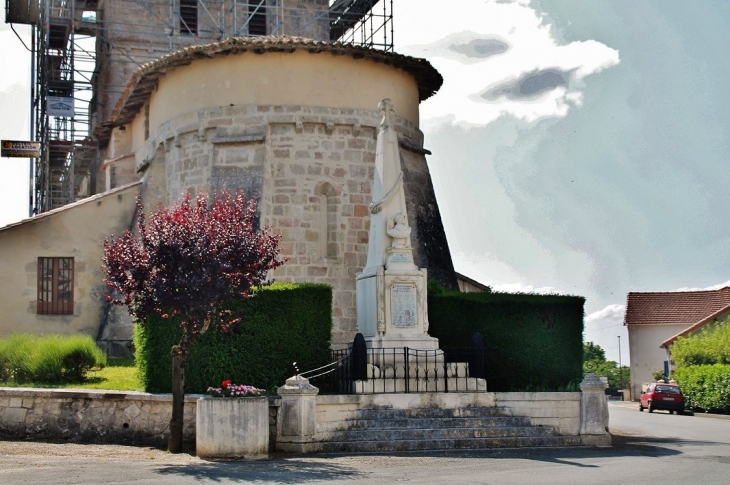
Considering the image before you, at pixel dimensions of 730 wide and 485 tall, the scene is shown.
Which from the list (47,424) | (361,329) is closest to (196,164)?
(361,329)

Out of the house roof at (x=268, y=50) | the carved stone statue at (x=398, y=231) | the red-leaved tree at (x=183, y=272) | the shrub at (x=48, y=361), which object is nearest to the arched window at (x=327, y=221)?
the house roof at (x=268, y=50)

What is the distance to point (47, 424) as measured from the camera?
1587 cm

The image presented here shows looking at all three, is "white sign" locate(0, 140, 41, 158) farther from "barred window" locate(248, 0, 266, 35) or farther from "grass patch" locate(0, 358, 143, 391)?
"grass patch" locate(0, 358, 143, 391)

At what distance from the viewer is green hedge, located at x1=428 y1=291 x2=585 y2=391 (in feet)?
61.0

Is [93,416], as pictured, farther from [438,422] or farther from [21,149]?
[21,149]

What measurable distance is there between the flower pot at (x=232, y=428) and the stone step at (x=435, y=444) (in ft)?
3.56

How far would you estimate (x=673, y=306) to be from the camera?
172 feet

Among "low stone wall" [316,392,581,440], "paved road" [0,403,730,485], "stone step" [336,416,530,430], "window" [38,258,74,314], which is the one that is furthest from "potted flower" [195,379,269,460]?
"window" [38,258,74,314]

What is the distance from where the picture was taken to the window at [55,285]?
81.1ft

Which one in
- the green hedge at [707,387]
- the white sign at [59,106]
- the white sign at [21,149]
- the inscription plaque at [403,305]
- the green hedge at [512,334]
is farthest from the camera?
the white sign at [59,106]

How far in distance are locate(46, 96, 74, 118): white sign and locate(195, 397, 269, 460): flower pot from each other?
23166mm

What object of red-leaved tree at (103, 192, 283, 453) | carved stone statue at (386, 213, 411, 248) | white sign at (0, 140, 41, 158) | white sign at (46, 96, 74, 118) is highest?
white sign at (46, 96, 74, 118)

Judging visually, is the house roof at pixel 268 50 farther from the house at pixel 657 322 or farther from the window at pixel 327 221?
the house at pixel 657 322

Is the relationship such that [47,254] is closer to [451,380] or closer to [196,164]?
[196,164]
